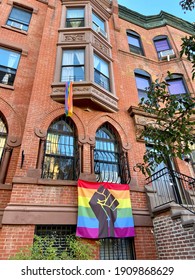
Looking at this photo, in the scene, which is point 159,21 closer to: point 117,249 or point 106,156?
point 106,156

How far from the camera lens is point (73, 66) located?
8.83 meters

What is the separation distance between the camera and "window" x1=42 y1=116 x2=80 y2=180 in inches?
256

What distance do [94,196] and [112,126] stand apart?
11.1 ft

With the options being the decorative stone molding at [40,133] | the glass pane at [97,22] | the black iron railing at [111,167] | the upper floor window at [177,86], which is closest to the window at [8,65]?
the decorative stone molding at [40,133]

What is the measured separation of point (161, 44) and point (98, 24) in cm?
574

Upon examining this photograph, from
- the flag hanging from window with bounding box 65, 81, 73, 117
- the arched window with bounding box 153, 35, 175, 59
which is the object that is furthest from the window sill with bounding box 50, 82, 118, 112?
the arched window with bounding box 153, 35, 175, 59

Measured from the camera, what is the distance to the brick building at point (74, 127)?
5406 mm

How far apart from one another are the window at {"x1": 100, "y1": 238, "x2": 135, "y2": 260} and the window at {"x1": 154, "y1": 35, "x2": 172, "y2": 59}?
12.6 m

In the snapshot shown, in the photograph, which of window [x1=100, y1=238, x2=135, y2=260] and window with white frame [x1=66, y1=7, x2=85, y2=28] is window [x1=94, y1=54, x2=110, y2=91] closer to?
window with white frame [x1=66, y1=7, x2=85, y2=28]

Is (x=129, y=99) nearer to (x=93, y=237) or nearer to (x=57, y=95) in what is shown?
(x=57, y=95)

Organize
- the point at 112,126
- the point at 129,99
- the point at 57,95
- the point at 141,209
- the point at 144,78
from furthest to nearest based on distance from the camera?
the point at 144,78 < the point at 129,99 < the point at 112,126 < the point at 57,95 < the point at 141,209

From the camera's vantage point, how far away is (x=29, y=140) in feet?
21.0
